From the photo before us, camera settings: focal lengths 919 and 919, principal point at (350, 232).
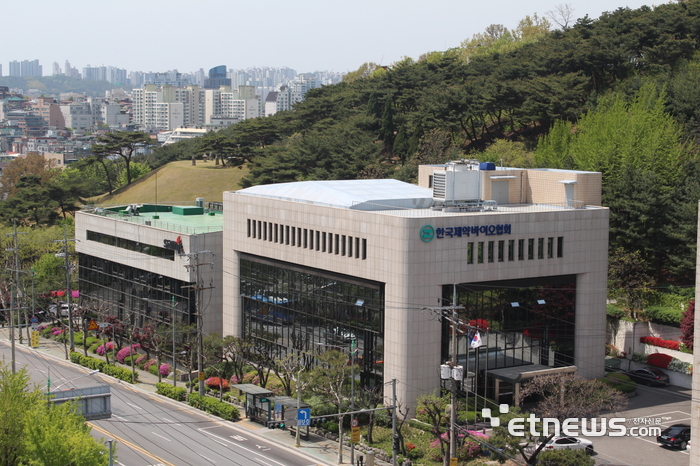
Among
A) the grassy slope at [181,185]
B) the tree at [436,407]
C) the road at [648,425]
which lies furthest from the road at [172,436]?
the grassy slope at [181,185]

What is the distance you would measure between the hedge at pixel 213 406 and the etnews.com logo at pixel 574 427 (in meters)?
18.4

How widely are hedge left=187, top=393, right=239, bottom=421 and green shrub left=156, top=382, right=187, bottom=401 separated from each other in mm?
1429

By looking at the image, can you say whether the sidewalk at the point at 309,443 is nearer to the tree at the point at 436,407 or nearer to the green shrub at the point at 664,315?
the tree at the point at 436,407

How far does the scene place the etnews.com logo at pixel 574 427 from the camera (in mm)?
54969

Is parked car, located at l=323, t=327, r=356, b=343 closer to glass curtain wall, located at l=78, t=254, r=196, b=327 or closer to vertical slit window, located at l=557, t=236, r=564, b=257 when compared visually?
glass curtain wall, located at l=78, t=254, r=196, b=327

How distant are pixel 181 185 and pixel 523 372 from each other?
112 m

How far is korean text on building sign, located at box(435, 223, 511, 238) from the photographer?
205 feet

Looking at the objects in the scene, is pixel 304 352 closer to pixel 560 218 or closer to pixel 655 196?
pixel 560 218

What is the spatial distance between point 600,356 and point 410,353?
53.2ft

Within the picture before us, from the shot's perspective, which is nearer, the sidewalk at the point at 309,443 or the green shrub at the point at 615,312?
the sidewalk at the point at 309,443

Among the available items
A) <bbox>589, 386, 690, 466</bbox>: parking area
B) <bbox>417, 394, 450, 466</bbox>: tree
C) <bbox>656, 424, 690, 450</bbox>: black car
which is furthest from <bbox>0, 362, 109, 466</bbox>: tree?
<bbox>656, 424, 690, 450</bbox>: black car

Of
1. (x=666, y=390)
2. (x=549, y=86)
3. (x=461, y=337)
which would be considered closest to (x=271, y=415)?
(x=461, y=337)

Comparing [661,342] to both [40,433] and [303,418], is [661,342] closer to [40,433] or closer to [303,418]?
[303,418]

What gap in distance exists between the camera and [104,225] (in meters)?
94.8
